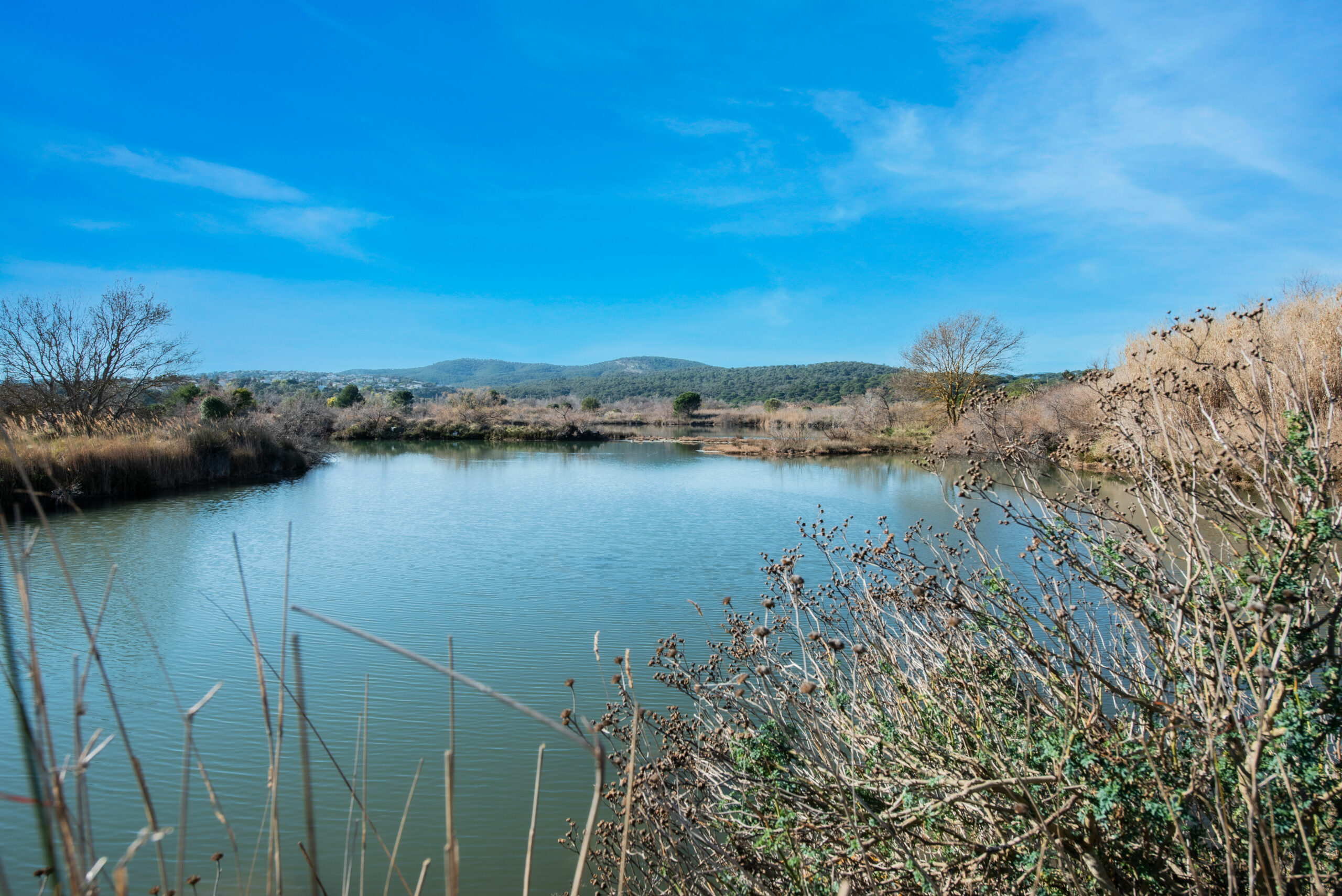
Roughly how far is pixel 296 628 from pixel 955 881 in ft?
19.2

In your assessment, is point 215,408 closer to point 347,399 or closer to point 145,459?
point 145,459

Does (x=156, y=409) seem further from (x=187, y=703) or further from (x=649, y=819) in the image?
(x=649, y=819)

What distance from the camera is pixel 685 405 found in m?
43.6

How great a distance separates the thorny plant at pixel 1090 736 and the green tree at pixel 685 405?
4076cm

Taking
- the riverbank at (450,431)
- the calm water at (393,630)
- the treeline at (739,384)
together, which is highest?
the treeline at (739,384)

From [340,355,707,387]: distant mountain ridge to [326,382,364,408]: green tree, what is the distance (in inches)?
2695

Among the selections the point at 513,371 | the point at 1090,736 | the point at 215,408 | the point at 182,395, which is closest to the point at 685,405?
the point at 215,408

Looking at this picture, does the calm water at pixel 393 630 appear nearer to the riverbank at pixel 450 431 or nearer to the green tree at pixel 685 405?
the riverbank at pixel 450 431

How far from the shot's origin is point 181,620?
5.84 metres

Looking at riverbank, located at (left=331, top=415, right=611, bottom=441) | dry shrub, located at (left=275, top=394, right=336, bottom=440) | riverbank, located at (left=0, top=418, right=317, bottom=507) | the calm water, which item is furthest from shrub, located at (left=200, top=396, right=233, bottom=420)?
the calm water

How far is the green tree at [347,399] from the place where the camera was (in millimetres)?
39778

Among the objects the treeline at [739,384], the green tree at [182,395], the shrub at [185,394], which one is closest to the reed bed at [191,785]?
the green tree at [182,395]

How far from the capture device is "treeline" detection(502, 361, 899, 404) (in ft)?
221

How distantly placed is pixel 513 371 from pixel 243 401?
112361 millimetres
